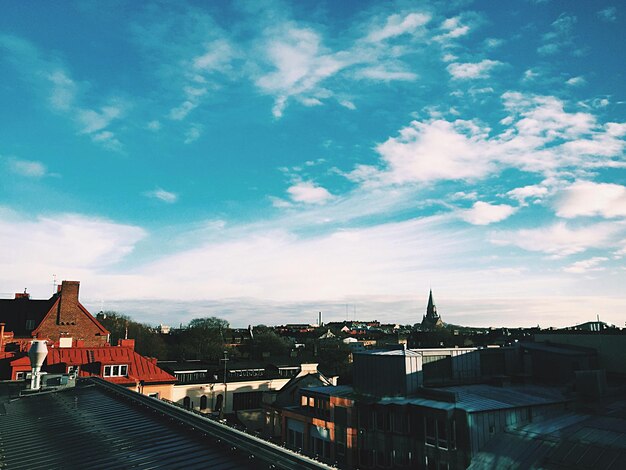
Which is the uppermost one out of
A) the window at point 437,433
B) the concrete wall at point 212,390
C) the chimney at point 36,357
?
the chimney at point 36,357

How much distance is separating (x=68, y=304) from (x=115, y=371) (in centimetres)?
2641

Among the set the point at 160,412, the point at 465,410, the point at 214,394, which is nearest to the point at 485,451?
the point at 465,410

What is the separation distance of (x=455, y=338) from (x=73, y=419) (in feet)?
540

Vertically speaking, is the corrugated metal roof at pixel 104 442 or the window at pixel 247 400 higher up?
the corrugated metal roof at pixel 104 442

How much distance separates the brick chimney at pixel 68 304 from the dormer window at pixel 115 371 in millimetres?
25695

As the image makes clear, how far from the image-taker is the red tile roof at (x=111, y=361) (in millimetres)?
43375

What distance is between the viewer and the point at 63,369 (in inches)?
1668

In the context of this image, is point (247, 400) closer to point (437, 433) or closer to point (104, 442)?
point (437, 433)

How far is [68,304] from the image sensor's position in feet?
213

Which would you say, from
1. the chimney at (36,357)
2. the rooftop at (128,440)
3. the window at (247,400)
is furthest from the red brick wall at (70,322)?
the rooftop at (128,440)

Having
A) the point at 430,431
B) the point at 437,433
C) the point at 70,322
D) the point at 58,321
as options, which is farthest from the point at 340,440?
the point at 58,321

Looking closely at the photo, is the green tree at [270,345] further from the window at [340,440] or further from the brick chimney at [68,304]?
the window at [340,440]

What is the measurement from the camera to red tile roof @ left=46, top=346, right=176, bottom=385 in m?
43.4

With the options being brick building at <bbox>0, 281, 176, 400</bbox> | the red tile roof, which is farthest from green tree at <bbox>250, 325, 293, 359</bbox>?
the red tile roof
